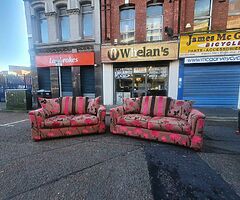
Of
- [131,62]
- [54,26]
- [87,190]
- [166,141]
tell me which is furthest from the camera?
[54,26]

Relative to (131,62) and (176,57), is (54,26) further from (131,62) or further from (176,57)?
(176,57)

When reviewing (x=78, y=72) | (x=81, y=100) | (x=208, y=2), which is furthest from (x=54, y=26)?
(x=208, y=2)

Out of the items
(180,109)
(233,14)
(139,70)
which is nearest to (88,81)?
(139,70)

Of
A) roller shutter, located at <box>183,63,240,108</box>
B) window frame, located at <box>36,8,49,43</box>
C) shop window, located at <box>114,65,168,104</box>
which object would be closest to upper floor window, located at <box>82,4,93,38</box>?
window frame, located at <box>36,8,49,43</box>

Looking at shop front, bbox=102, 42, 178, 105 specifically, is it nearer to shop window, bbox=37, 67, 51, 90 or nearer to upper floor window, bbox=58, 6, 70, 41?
upper floor window, bbox=58, 6, 70, 41

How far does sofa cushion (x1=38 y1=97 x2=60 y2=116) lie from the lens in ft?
14.0

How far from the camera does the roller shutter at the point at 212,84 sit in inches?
285

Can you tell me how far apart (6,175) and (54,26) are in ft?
29.7

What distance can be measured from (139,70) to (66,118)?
563 cm

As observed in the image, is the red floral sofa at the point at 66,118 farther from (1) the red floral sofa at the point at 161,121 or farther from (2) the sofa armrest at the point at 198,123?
(2) the sofa armrest at the point at 198,123

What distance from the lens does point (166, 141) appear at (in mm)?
3510

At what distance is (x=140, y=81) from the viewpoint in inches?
333

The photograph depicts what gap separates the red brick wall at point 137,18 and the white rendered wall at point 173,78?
1.48 meters

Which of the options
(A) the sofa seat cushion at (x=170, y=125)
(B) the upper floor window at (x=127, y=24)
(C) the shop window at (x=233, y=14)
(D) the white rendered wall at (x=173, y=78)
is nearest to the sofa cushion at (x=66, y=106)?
(A) the sofa seat cushion at (x=170, y=125)
